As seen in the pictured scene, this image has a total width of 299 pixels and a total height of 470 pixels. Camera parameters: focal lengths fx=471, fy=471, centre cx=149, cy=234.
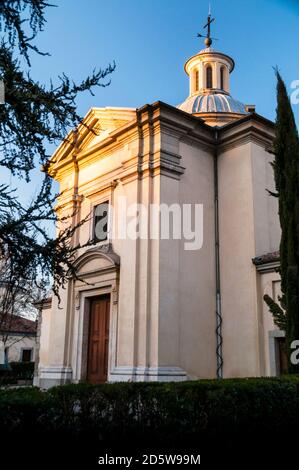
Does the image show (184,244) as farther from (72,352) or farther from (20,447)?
(20,447)

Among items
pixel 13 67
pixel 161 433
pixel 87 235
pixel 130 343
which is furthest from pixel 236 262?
pixel 13 67

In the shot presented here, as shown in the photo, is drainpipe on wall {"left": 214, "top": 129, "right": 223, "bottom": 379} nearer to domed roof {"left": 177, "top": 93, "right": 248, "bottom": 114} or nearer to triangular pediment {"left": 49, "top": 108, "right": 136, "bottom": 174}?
triangular pediment {"left": 49, "top": 108, "right": 136, "bottom": 174}

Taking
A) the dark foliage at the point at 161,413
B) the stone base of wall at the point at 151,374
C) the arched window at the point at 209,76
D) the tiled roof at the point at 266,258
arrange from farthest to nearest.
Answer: the arched window at the point at 209,76 < the tiled roof at the point at 266,258 < the stone base of wall at the point at 151,374 < the dark foliage at the point at 161,413

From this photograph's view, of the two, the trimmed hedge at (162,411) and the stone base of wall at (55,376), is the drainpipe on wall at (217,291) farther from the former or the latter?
the trimmed hedge at (162,411)

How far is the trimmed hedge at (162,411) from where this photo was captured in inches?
203

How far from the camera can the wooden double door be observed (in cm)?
1373

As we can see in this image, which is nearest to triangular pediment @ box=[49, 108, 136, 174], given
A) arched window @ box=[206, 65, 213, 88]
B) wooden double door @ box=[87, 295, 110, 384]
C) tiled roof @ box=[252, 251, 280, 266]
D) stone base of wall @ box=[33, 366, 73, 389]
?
wooden double door @ box=[87, 295, 110, 384]

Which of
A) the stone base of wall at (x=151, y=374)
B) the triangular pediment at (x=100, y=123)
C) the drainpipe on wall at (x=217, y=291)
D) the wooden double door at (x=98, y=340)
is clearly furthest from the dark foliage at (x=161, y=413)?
the triangular pediment at (x=100, y=123)

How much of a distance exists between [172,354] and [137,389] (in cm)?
565

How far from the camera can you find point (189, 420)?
5.89 metres

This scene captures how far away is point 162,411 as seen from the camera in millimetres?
5930

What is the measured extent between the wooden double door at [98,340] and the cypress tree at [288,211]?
21.0 ft

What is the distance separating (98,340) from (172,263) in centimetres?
375

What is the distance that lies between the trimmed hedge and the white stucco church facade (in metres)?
4.96
